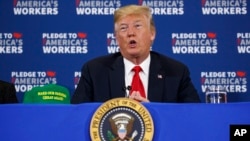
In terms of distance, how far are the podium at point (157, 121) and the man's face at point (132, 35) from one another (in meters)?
0.94

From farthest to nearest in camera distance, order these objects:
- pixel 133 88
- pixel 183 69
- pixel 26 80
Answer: pixel 26 80 → pixel 183 69 → pixel 133 88

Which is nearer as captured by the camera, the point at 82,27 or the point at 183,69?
the point at 183,69

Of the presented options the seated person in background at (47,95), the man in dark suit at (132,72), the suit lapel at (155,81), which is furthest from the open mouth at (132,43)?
the seated person in background at (47,95)

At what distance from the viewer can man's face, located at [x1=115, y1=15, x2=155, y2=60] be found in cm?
237

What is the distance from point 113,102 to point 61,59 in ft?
6.73

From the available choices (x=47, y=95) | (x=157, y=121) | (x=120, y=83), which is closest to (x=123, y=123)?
(x=157, y=121)

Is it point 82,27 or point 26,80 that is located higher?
point 82,27

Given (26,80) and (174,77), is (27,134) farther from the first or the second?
(26,80)

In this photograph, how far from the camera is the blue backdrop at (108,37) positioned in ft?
11.2

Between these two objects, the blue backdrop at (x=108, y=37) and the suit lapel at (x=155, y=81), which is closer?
the suit lapel at (x=155, y=81)

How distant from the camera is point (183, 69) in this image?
2365 mm

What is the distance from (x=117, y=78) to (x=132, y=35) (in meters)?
0.24

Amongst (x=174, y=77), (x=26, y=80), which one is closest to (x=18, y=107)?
(x=174, y=77)

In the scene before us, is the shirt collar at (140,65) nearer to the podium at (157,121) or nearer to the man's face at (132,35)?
the man's face at (132,35)
